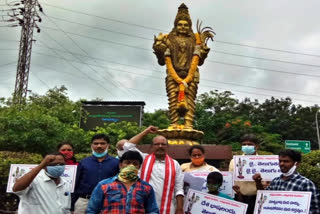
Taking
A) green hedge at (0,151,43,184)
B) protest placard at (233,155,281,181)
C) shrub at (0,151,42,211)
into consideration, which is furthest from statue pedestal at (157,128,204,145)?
protest placard at (233,155,281,181)

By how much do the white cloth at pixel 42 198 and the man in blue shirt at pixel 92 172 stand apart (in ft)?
1.84

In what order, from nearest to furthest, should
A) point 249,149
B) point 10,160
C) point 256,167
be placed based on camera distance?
point 256,167 < point 249,149 < point 10,160

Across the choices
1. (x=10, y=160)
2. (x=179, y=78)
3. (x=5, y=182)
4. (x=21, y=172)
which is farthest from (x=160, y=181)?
(x=179, y=78)

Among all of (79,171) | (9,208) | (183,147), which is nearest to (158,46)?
(183,147)

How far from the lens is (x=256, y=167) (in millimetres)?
4652

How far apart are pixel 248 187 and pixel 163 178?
1438 millimetres

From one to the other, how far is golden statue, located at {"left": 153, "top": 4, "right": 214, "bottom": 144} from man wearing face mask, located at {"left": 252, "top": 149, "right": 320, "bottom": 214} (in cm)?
603

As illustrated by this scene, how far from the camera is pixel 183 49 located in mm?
10477

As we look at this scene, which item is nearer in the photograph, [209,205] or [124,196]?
[124,196]

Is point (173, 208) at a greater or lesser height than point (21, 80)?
lesser

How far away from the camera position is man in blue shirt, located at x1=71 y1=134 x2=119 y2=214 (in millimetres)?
4051

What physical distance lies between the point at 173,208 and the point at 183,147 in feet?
14.7

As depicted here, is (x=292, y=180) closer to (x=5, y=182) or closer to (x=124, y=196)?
(x=124, y=196)

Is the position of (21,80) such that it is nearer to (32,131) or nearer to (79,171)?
(32,131)
